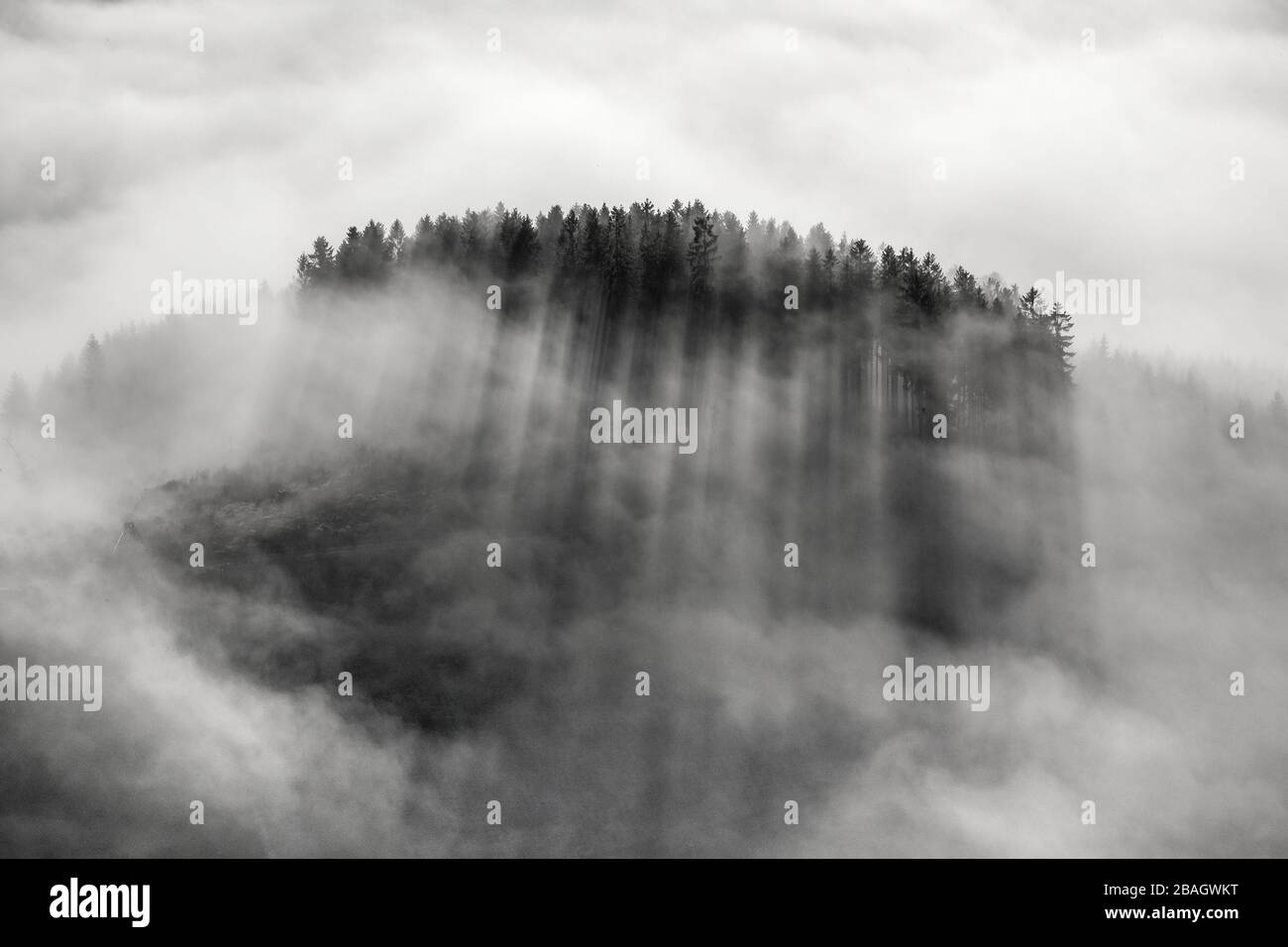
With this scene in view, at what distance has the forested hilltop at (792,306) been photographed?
97750 millimetres

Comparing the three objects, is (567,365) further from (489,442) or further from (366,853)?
(366,853)

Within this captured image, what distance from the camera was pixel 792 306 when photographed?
102 metres

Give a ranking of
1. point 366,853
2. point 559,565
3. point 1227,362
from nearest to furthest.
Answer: point 366,853 < point 559,565 < point 1227,362

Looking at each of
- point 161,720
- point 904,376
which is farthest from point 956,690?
point 161,720

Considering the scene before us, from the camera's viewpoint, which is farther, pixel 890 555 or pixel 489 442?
pixel 489 442

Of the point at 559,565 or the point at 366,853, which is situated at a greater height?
the point at 559,565

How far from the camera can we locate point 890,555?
8838cm

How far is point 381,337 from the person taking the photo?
107312mm

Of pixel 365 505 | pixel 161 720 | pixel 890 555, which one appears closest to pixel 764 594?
pixel 890 555

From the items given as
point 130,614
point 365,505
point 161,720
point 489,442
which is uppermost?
point 489,442

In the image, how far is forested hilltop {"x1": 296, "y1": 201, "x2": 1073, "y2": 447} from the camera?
9775cm

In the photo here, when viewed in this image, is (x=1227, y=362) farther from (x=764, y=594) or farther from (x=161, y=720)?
(x=161, y=720)
